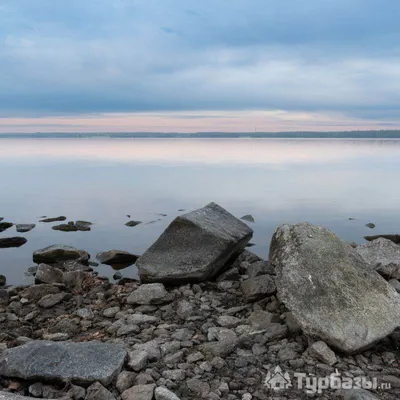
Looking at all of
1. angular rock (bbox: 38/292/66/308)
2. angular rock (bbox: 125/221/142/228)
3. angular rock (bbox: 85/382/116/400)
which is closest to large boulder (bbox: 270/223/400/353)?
angular rock (bbox: 85/382/116/400)

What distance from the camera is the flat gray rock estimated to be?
6.42 metres

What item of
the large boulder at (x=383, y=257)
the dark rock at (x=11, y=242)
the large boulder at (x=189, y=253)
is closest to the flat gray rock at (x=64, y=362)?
the large boulder at (x=189, y=253)

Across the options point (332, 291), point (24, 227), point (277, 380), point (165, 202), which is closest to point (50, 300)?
point (277, 380)

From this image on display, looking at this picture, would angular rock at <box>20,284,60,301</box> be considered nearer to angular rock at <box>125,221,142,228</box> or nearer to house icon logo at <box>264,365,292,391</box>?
house icon logo at <box>264,365,292,391</box>

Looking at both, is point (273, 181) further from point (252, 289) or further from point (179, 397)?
point (179, 397)

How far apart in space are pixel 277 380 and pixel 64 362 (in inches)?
117

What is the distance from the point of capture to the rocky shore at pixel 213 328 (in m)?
6.48

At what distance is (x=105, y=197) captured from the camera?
37.5 meters

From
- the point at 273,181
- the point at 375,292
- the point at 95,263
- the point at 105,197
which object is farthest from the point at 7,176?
the point at 375,292

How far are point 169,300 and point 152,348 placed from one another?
2.64 m

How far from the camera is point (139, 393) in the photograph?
20.3 feet

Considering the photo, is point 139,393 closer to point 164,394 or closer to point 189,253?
point 164,394

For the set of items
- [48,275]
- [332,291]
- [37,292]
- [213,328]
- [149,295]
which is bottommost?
[48,275]

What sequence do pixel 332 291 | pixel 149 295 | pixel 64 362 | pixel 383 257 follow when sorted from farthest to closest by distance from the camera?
pixel 383 257 → pixel 149 295 → pixel 332 291 → pixel 64 362
